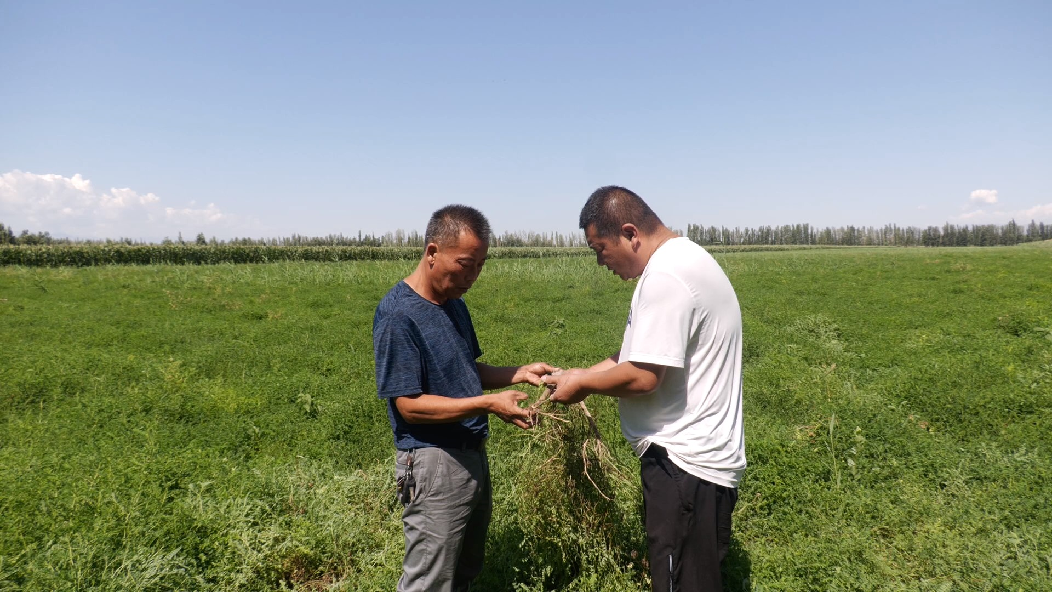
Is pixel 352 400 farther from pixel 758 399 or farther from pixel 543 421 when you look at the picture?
pixel 758 399

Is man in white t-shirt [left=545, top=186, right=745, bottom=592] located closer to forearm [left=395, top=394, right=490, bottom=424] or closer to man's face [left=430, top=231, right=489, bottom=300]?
forearm [left=395, top=394, right=490, bottom=424]

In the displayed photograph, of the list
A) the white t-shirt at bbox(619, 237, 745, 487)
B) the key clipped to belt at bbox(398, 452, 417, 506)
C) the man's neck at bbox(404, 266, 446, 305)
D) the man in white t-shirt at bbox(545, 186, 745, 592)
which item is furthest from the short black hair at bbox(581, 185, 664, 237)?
the key clipped to belt at bbox(398, 452, 417, 506)

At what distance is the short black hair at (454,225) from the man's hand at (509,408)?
71cm

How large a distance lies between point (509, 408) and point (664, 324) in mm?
778

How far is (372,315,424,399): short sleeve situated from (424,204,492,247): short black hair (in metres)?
0.40

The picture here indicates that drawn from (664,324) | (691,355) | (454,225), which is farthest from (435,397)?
(691,355)

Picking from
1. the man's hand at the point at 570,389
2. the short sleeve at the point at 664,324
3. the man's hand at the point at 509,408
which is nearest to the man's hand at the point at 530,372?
the man's hand at the point at 570,389

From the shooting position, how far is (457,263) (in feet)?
8.05

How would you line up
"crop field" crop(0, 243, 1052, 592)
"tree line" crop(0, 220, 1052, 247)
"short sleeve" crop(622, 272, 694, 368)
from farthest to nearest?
"tree line" crop(0, 220, 1052, 247) → "crop field" crop(0, 243, 1052, 592) → "short sleeve" crop(622, 272, 694, 368)

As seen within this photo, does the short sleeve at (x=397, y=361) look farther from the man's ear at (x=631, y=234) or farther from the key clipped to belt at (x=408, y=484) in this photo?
the man's ear at (x=631, y=234)

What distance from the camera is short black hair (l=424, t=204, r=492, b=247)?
2.44 m

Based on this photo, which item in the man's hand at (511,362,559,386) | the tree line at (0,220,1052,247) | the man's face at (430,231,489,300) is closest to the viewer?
the man's face at (430,231,489,300)

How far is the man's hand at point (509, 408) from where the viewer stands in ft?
7.83

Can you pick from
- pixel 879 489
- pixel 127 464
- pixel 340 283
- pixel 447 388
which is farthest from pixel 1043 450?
pixel 340 283
